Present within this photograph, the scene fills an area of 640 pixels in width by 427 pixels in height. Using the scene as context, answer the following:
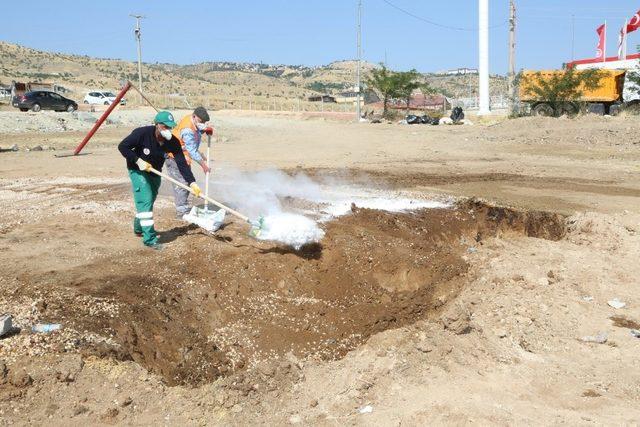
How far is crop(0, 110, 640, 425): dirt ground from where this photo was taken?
14.5 feet

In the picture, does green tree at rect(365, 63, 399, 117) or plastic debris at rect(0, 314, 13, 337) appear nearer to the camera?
plastic debris at rect(0, 314, 13, 337)

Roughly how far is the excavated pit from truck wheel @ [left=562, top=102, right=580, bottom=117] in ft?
79.7

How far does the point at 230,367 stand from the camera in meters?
5.22

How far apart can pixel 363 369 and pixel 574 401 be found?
1671 mm

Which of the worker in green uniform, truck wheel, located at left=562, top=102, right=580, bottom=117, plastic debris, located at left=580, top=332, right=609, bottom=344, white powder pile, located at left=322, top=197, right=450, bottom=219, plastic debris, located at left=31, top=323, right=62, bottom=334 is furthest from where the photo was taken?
truck wheel, located at left=562, top=102, right=580, bottom=117

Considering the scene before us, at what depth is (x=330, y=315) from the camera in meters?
6.32

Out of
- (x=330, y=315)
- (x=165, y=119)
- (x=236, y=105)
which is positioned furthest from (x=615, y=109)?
(x=236, y=105)

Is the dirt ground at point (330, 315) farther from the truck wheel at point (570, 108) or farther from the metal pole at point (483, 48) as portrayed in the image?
the metal pole at point (483, 48)

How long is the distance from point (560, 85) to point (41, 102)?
2797 cm

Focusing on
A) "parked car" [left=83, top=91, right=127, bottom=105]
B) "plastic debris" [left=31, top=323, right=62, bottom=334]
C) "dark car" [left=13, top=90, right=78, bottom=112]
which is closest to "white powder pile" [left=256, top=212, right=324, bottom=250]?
"plastic debris" [left=31, top=323, right=62, bottom=334]

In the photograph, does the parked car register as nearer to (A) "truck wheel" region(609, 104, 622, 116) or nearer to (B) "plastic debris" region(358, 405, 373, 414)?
(A) "truck wheel" region(609, 104, 622, 116)

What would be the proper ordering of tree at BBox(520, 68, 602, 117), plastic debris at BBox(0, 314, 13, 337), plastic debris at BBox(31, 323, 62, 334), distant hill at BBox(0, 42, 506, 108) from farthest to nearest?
distant hill at BBox(0, 42, 506, 108), tree at BBox(520, 68, 602, 117), plastic debris at BBox(31, 323, 62, 334), plastic debris at BBox(0, 314, 13, 337)

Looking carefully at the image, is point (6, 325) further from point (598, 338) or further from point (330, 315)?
point (598, 338)

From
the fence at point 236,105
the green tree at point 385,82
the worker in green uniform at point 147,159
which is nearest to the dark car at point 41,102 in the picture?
the green tree at point 385,82
